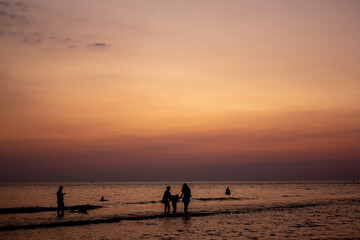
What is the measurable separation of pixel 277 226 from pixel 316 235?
354 cm

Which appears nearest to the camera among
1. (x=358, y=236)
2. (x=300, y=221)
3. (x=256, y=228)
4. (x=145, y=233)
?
(x=358, y=236)

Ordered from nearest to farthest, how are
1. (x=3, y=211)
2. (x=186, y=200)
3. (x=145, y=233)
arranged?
(x=145, y=233) < (x=186, y=200) < (x=3, y=211)

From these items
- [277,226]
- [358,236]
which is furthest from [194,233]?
[358,236]

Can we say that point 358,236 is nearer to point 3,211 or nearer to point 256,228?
point 256,228

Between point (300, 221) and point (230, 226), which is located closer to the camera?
point (230, 226)

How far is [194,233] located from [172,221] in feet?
19.5

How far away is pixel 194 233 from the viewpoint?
19.2 meters

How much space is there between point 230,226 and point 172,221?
4614mm

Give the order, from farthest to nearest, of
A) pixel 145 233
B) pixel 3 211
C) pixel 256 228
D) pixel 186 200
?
pixel 3 211, pixel 186 200, pixel 256 228, pixel 145 233

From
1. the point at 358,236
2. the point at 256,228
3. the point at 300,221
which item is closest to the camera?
the point at 358,236

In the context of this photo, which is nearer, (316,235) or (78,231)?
(316,235)

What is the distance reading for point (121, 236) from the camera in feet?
61.6

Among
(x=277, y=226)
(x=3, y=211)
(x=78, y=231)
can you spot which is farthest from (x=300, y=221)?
(x=3, y=211)

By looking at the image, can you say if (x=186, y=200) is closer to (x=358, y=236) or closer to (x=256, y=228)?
(x=256, y=228)
